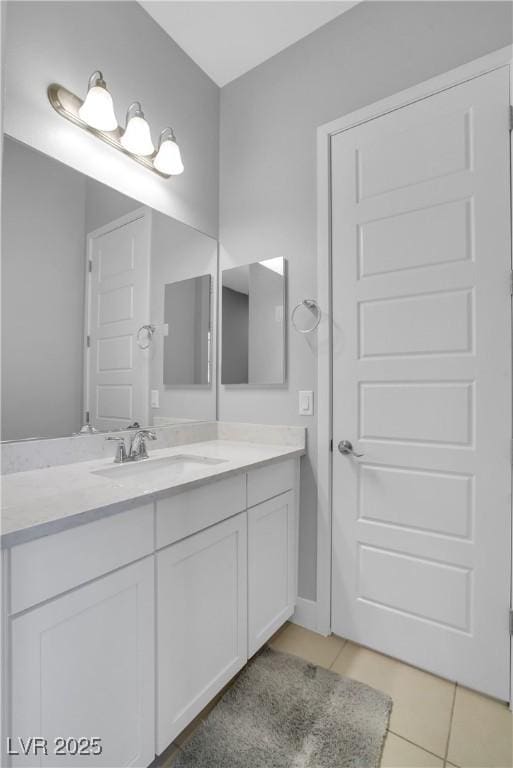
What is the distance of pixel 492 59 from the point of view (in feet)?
4.58

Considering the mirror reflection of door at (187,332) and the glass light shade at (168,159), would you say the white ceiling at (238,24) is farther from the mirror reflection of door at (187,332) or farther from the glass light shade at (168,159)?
the mirror reflection of door at (187,332)

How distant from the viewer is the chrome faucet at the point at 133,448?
1.54 meters

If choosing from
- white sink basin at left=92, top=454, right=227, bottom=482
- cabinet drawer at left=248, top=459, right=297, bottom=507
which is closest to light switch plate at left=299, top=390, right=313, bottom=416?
cabinet drawer at left=248, top=459, right=297, bottom=507

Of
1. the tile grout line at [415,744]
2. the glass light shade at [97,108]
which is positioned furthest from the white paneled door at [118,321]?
the tile grout line at [415,744]

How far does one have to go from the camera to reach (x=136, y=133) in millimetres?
1608

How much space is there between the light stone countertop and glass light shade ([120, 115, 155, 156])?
135 centimetres

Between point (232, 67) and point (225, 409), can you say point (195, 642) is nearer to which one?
point (225, 409)

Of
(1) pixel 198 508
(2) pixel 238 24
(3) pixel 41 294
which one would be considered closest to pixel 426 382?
(1) pixel 198 508

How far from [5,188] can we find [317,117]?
4.71ft

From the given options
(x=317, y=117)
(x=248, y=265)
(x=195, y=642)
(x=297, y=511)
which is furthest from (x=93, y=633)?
(x=317, y=117)

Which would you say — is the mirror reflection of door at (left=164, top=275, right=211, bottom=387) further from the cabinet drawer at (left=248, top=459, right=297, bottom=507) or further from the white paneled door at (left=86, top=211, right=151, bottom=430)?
the cabinet drawer at (left=248, top=459, right=297, bottom=507)

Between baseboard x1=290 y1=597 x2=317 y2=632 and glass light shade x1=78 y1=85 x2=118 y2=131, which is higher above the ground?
glass light shade x1=78 y1=85 x2=118 y2=131

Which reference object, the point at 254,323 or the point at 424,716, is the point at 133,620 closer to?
the point at 424,716

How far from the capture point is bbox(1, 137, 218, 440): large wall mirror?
1323 mm
